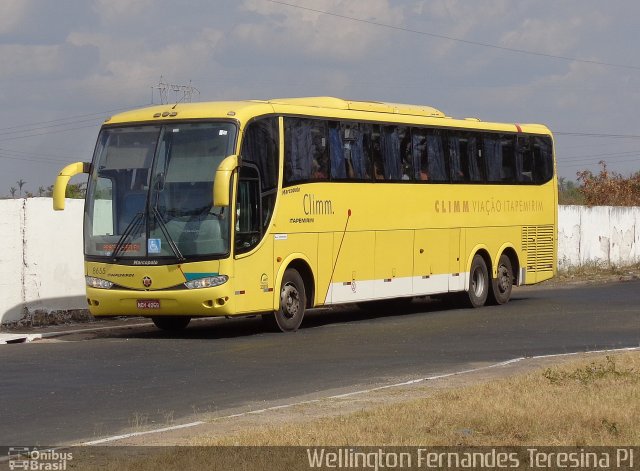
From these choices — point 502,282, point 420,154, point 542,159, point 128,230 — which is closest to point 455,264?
point 502,282

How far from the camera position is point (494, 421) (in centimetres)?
1145

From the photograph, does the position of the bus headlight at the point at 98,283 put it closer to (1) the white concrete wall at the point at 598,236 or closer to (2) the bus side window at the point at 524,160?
(2) the bus side window at the point at 524,160

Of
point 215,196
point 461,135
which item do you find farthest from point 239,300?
point 461,135

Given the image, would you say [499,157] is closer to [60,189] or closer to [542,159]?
[542,159]

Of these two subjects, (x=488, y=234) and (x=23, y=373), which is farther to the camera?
(x=488, y=234)

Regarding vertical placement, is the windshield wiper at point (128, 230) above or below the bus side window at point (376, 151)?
below

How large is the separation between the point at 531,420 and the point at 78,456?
3.55 m

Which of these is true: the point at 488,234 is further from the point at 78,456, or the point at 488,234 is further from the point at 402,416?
the point at 78,456

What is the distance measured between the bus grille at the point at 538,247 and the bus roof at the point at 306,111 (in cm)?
244

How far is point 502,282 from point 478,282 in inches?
35.7

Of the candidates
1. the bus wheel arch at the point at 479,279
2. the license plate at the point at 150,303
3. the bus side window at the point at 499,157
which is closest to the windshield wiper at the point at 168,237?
the license plate at the point at 150,303

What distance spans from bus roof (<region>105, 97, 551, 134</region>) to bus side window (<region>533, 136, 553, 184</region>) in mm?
1516

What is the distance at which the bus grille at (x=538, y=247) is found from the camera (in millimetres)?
Answer: 31281

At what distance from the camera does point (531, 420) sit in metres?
11.5
